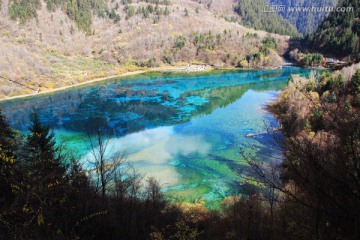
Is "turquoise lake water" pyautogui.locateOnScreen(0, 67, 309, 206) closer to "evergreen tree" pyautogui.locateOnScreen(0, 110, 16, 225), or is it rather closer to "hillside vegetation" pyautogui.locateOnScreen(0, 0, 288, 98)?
"evergreen tree" pyautogui.locateOnScreen(0, 110, 16, 225)

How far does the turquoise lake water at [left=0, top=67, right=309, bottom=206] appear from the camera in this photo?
24.2m

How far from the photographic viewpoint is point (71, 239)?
696 cm

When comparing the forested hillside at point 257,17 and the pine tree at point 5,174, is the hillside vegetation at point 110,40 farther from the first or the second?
the pine tree at point 5,174

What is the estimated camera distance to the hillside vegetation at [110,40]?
252 ft

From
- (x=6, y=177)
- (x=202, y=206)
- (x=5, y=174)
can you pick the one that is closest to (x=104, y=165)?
(x=202, y=206)

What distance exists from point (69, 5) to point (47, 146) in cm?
11510

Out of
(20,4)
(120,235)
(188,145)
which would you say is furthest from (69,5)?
(120,235)

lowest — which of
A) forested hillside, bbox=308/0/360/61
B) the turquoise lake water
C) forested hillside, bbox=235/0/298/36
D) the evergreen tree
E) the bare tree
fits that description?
the turquoise lake water

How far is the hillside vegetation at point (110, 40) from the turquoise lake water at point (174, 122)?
18585mm

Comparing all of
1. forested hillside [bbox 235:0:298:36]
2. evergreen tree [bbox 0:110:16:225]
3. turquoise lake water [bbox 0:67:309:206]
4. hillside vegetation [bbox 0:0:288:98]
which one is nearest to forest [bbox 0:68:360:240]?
evergreen tree [bbox 0:110:16:225]

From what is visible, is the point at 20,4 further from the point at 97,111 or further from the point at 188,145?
the point at 188,145

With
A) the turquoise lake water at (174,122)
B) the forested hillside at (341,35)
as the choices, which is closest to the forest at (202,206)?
the turquoise lake water at (174,122)

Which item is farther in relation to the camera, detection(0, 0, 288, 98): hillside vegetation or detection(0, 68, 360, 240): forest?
detection(0, 0, 288, 98): hillside vegetation

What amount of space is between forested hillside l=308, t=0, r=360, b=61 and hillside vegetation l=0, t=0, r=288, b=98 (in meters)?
15.6
